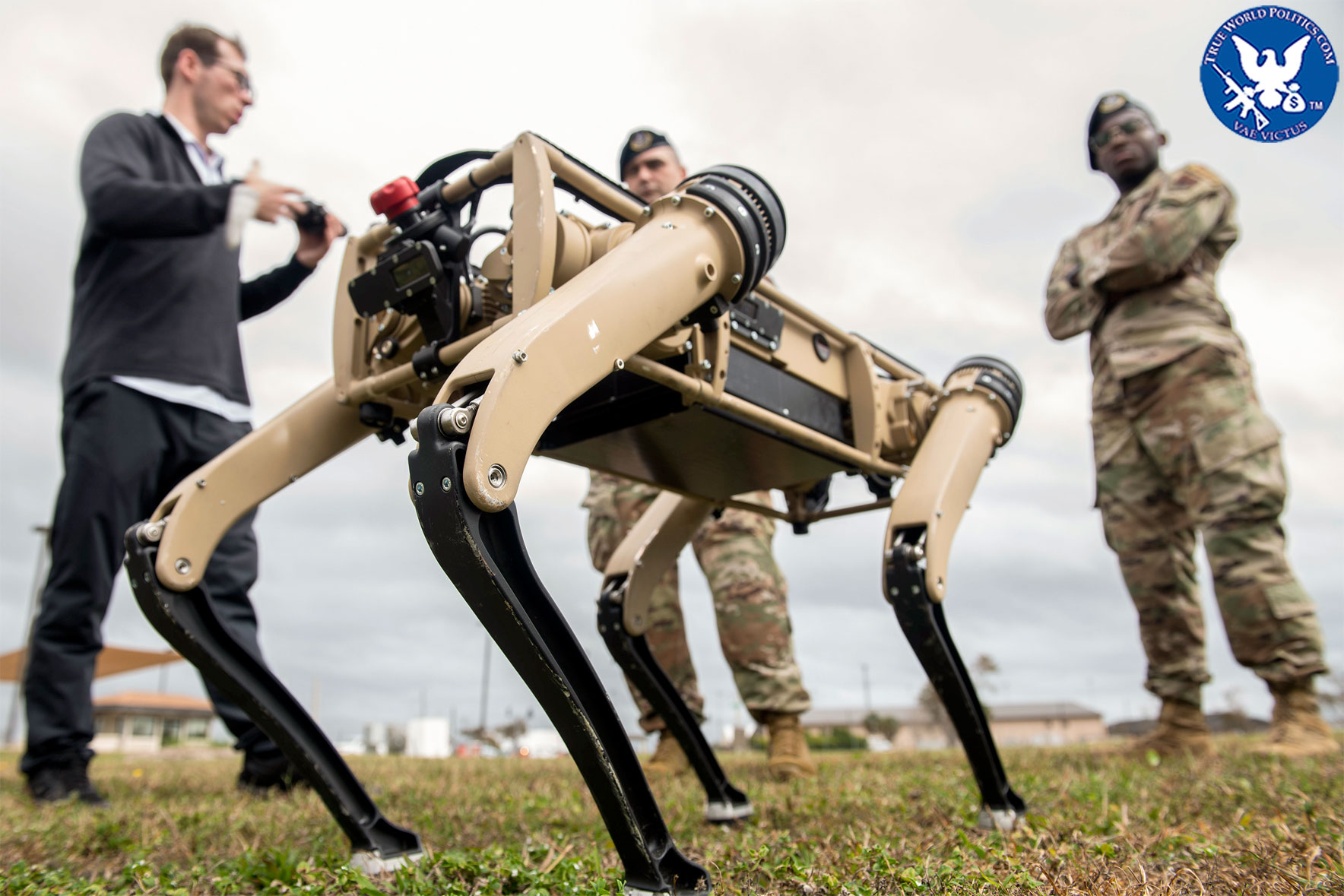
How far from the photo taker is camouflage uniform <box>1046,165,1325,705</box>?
3676mm

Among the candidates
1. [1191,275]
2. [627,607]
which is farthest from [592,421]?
[1191,275]

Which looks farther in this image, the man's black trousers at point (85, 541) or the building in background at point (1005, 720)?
the building in background at point (1005, 720)

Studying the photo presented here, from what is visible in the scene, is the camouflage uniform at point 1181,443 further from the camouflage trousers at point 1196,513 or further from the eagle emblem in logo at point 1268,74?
the eagle emblem in logo at point 1268,74

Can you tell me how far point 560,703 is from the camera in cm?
123

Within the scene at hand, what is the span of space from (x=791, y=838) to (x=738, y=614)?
1874 millimetres

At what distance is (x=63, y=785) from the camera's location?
9.37ft

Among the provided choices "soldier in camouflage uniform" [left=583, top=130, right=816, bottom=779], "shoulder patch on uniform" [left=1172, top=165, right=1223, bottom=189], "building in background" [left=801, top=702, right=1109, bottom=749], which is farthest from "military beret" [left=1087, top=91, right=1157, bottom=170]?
"building in background" [left=801, top=702, right=1109, bottom=749]

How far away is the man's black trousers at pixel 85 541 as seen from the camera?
2.87m

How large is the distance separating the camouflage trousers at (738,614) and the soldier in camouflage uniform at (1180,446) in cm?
169

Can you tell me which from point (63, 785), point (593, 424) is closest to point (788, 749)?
point (593, 424)

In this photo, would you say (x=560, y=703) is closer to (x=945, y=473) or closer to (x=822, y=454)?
(x=822, y=454)

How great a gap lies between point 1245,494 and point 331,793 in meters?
3.62

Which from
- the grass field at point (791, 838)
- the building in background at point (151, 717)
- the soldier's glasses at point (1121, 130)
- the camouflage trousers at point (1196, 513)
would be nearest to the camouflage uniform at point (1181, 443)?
the camouflage trousers at point (1196, 513)

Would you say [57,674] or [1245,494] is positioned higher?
[1245,494]
